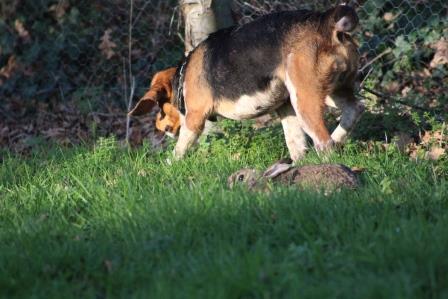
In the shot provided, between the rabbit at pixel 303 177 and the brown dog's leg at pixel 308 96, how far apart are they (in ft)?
3.04

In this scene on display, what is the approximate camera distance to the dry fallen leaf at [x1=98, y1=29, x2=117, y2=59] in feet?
37.5

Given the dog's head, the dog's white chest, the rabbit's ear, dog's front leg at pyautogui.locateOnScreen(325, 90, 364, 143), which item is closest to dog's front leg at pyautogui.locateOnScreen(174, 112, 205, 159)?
the dog's white chest

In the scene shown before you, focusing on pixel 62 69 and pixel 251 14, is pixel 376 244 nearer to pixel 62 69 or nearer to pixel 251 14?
pixel 251 14

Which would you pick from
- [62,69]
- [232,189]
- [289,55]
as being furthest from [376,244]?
[62,69]

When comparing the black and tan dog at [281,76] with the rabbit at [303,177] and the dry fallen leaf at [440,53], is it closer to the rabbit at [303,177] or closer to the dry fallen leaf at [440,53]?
the rabbit at [303,177]

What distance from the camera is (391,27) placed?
33.3 feet

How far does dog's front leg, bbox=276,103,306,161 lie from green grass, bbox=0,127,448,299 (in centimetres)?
108

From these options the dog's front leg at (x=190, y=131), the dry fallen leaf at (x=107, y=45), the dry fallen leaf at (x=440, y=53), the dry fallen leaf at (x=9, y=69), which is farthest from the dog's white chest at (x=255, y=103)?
the dry fallen leaf at (x=9, y=69)

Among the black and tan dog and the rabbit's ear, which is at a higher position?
the black and tan dog

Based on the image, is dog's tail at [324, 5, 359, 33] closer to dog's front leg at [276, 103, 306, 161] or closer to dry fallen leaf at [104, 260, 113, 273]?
dog's front leg at [276, 103, 306, 161]

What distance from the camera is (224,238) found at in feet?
14.7

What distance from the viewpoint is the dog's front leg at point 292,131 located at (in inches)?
290

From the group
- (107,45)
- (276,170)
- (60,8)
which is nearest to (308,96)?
(276,170)

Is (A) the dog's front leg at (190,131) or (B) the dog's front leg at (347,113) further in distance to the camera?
(A) the dog's front leg at (190,131)
